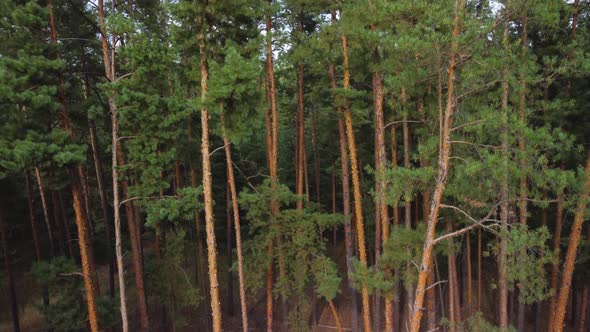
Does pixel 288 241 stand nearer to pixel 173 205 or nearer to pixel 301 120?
pixel 301 120

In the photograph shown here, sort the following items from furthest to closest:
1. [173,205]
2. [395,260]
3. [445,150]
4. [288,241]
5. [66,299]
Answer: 1. [288,241]
2. [66,299]
3. [395,260]
4. [173,205]
5. [445,150]

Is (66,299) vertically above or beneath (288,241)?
beneath

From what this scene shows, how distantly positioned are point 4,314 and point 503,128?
2487 centimetres

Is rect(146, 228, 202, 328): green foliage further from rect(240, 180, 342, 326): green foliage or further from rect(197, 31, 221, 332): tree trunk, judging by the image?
rect(197, 31, 221, 332): tree trunk

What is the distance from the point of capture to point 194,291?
1447 centimetres

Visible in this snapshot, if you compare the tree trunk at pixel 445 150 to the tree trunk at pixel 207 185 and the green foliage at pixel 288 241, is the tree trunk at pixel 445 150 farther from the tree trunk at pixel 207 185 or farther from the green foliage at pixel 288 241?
the green foliage at pixel 288 241

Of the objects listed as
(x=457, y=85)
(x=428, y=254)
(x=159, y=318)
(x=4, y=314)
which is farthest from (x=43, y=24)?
(x=4, y=314)

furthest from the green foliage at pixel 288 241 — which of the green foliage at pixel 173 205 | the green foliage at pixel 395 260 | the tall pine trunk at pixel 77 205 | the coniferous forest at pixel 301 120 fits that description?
the tall pine trunk at pixel 77 205

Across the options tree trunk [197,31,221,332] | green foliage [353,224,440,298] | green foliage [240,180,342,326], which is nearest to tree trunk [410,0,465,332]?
green foliage [353,224,440,298]

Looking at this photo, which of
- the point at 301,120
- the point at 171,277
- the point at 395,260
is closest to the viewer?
the point at 395,260

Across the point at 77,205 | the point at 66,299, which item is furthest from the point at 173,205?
the point at 66,299

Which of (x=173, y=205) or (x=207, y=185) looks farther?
(x=173, y=205)

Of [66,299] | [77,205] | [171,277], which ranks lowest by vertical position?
[171,277]

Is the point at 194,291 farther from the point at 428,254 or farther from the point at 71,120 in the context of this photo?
the point at 428,254
